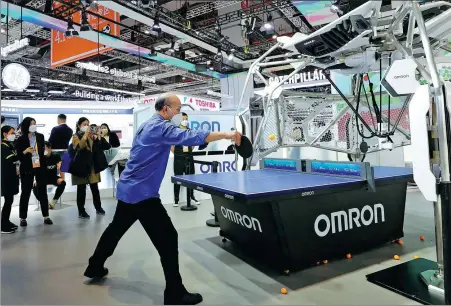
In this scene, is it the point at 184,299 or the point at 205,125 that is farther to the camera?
the point at 205,125

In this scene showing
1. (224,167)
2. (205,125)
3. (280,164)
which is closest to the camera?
(280,164)

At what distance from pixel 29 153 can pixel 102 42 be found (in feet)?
19.9

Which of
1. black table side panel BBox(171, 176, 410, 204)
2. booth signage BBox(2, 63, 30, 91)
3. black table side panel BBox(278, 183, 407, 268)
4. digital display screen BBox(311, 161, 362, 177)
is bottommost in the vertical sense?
black table side panel BBox(278, 183, 407, 268)

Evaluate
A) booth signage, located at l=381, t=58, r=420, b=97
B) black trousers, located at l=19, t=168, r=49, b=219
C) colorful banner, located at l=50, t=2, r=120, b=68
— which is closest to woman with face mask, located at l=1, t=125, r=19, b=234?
black trousers, located at l=19, t=168, r=49, b=219

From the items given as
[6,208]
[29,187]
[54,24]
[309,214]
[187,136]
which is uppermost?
[54,24]

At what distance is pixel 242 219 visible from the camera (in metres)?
3.53

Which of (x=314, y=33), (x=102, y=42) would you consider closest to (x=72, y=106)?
(x=102, y=42)

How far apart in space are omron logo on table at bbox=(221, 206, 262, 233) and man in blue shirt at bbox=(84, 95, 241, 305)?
97 centimetres

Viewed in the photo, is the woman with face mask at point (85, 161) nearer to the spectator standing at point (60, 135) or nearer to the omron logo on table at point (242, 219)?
the spectator standing at point (60, 135)

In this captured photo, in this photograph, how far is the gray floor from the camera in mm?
2605

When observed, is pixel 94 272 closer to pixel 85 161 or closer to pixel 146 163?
pixel 146 163

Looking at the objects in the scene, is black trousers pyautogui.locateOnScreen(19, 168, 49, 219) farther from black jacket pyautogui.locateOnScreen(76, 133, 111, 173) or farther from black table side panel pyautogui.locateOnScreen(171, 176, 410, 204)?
black table side panel pyautogui.locateOnScreen(171, 176, 410, 204)

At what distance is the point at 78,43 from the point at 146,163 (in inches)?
316

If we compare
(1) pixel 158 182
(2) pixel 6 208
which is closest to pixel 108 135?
(2) pixel 6 208
